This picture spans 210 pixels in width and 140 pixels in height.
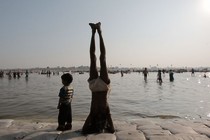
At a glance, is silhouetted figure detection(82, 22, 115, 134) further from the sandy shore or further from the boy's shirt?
the boy's shirt

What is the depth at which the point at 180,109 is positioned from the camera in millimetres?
18344

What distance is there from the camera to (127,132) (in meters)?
8.35

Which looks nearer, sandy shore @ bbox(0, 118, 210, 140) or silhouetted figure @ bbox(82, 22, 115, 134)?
sandy shore @ bbox(0, 118, 210, 140)

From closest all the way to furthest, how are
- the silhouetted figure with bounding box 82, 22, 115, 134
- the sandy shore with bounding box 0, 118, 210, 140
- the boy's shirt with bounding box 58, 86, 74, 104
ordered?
the sandy shore with bounding box 0, 118, 210, 140 → the silhouetted figure with bounding box 82, 22, 115, 134 → the boy's shirt with bounding box 58, 86, 74, 104

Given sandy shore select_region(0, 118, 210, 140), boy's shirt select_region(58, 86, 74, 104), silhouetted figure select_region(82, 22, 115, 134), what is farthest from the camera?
boy's shirt select_region(58, 86, 74, 104)

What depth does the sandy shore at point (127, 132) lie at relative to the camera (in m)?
7.75

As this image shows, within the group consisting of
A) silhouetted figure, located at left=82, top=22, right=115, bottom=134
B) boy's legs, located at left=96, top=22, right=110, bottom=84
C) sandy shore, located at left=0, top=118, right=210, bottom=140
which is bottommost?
sandy shore, located at left=0, top=118, right=210, bottom=140

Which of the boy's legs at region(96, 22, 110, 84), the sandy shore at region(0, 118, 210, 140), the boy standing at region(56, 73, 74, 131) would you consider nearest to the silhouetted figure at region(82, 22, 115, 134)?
the boy's legs at region(96, 22, 110, 84)

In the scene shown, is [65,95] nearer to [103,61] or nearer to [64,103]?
[64,103]

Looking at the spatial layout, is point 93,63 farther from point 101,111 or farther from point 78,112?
point 78,112

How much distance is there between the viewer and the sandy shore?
7.75 meters

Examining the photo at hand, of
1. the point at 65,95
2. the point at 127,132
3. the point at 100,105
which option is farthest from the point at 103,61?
the point at 127,132

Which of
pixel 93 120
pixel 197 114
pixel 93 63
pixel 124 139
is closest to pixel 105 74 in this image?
pixel 93 63

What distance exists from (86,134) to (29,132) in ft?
5.32
